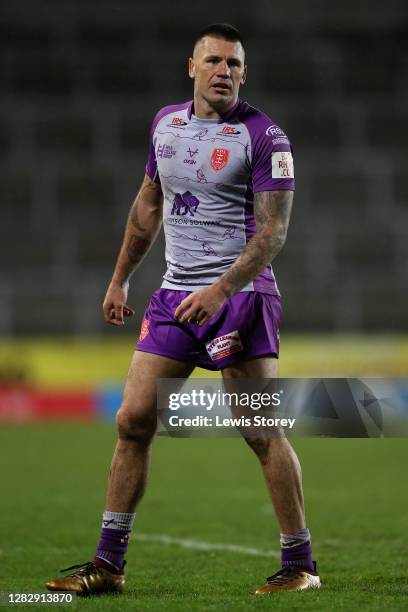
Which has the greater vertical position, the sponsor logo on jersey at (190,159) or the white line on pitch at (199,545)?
the sponsor logo on jersey at (190,159)

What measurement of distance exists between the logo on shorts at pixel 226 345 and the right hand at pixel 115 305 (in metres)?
0.51

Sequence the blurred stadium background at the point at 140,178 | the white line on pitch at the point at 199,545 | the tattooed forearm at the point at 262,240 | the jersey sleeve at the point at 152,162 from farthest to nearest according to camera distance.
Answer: the blurred stadium background at the point at 140,178, the white line on pitch at the point at 199,545, the jersey sleeve at the point at 152,162, the tattooed forearm at the point at 262,240

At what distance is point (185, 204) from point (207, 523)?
3.08m

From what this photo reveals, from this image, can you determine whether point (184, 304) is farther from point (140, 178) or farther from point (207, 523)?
point (140, 178)

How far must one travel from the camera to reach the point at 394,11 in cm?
2056

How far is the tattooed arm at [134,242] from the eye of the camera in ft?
15.1

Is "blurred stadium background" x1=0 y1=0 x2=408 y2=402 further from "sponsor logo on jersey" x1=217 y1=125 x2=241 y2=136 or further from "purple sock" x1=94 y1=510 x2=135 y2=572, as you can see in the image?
"sponsor logo on jersey" x1=217 y1=125 x2=241 y2=136

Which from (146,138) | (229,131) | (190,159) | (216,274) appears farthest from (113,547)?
(146,138)

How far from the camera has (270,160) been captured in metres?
4.11

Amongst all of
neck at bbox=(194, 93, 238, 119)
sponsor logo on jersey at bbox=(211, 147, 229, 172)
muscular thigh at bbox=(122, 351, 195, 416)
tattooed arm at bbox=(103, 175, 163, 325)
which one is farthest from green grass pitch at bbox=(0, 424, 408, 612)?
neck at bbox=(194, 93, 238, 119)

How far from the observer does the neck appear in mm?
4266

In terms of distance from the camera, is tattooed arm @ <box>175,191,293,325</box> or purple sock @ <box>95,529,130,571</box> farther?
purple sock @ <box>95,529,130,571</box>

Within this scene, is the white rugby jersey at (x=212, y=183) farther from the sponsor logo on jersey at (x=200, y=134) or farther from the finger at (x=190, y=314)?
the finger at (x=190, y=314)

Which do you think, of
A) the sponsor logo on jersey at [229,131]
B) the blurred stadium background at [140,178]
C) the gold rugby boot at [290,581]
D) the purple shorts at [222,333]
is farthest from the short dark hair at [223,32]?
the blurred stadium background at [140,178]
